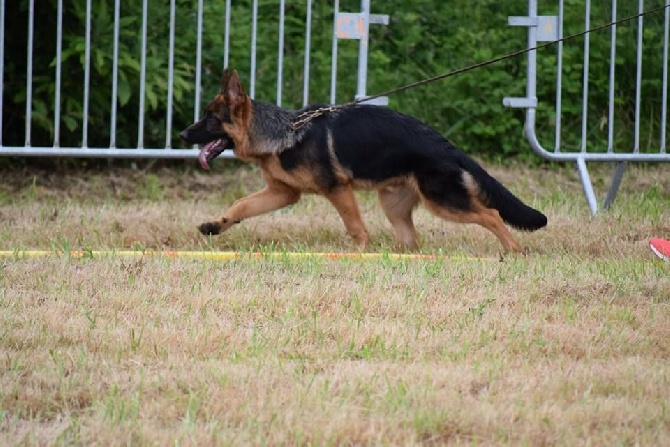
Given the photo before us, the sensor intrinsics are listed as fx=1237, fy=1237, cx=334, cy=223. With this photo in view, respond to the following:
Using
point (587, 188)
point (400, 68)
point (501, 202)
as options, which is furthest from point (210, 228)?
point (400, 68)

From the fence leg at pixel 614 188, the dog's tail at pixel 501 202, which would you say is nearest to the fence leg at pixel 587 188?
the fence leg at pixel 614 188

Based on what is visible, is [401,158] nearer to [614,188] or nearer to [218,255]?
[218,255]

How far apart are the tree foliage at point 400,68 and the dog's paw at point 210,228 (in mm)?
2353

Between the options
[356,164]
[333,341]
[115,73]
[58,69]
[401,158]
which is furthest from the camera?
[115,73]

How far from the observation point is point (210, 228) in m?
7.43

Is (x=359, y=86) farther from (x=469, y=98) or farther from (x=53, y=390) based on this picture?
(x=53, y=390)

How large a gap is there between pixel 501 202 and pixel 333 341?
261 cm

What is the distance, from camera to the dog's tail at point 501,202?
7.22 m

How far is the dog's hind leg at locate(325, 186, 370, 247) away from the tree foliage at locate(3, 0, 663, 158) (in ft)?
8.42

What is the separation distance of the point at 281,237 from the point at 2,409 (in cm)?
392

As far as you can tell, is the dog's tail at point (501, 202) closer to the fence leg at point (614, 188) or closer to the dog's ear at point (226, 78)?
the dog's ear at point (226, 78)

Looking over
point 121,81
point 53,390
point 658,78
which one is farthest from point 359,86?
point 53,390

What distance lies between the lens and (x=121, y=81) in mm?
9367

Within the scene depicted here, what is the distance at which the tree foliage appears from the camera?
9617 mm
